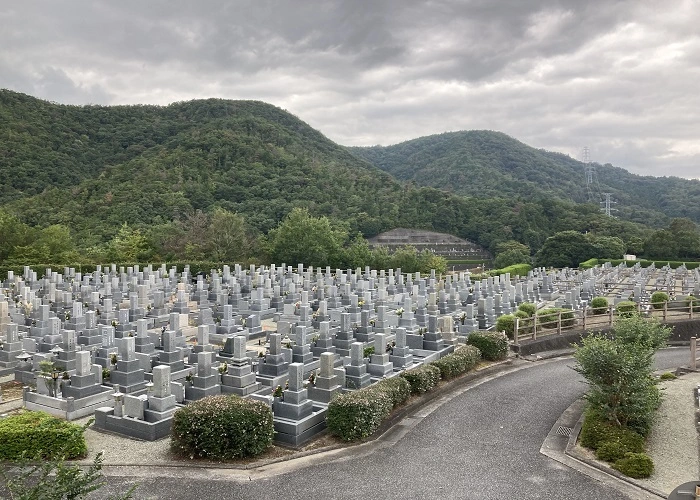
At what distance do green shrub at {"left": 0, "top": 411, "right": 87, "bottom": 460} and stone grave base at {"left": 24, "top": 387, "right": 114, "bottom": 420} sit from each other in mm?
2101

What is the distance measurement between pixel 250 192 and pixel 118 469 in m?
66.3

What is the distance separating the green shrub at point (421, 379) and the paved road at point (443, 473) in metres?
0.96

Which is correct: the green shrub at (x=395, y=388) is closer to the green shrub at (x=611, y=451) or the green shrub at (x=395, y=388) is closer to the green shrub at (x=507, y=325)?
the green shrub at (x=611, y=451)

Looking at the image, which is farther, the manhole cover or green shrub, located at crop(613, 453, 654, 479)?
the manhole cover

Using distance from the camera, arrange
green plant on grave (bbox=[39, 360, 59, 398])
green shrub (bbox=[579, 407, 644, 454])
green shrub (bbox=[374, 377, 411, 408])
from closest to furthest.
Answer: green shrub (bbox=[579, 407, 644, 454])
green shrub (bbox=[374, 377, 411, 408])
green plant on grave (bbox=[39, 360, 59, 398])

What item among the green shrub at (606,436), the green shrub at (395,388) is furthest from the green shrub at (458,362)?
the green shrub at (606,436)

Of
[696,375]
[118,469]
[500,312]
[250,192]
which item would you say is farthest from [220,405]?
[250,192]

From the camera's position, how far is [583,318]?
19.9m

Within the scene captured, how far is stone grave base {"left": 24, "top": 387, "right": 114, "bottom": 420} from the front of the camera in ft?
36.0

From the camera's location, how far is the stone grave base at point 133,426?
9.86 m

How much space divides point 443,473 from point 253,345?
38.6 feet

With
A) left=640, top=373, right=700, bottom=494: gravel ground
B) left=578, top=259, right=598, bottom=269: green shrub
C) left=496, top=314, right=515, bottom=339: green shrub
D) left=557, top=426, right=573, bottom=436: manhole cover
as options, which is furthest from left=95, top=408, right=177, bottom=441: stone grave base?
left=578, top=259, right=598, bottom=269: green shrub

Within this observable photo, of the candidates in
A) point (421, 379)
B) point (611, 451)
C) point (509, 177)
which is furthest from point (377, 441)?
point (509, 177)

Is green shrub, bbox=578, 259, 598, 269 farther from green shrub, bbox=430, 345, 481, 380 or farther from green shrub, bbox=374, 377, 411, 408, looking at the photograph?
green shrub, bbox=374, 377, 411, 408
